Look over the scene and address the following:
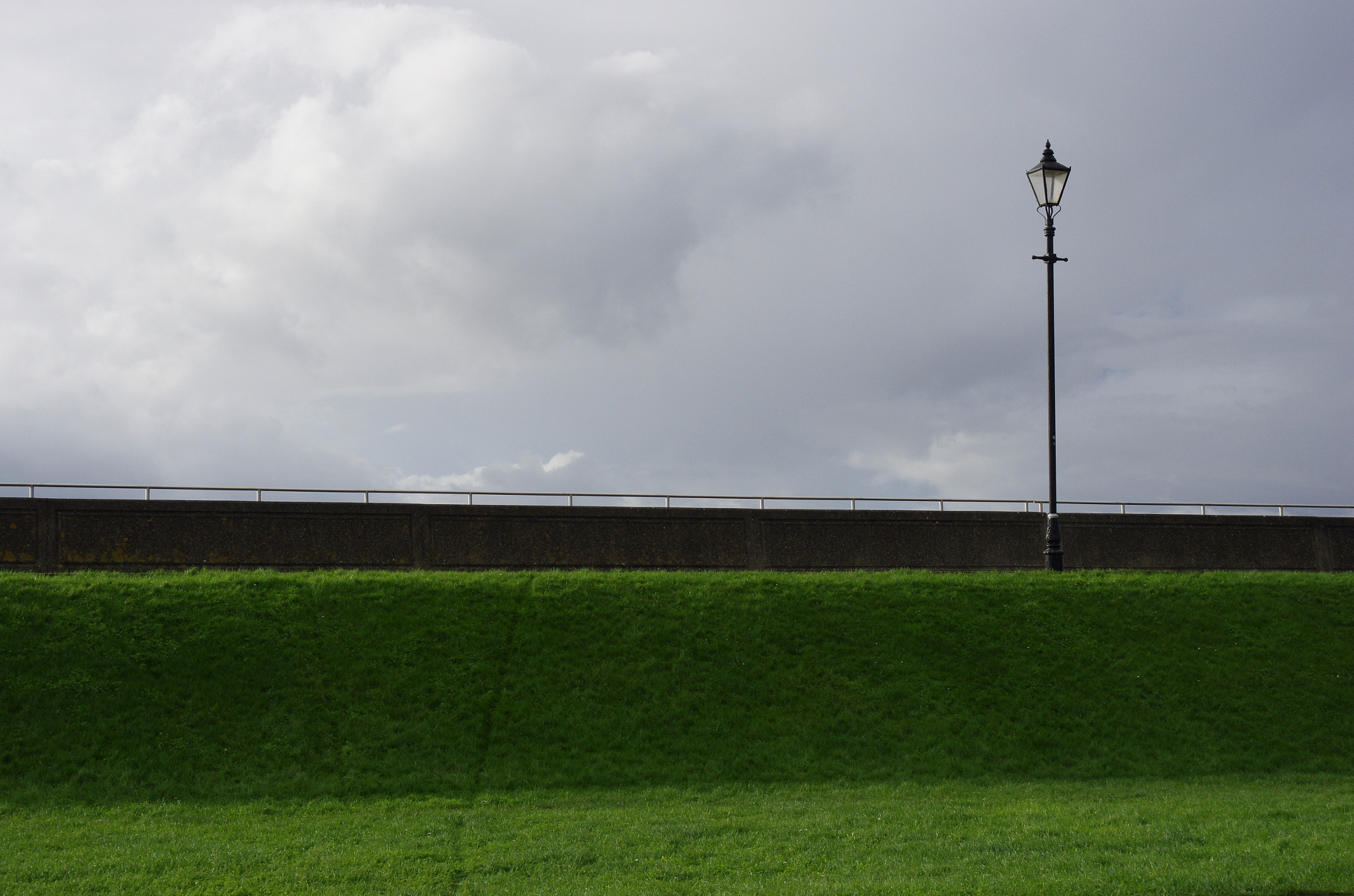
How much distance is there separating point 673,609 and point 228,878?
372 inches

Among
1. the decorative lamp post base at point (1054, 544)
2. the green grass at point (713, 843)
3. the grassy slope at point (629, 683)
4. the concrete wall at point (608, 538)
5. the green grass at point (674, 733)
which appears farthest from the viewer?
the concrete wall at point (608, 538)

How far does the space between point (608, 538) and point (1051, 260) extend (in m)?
11.4

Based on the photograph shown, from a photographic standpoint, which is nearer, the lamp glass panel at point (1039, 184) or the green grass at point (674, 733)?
the green grass at point (674, 733)

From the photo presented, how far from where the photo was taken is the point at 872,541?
Answer: 24375 mm

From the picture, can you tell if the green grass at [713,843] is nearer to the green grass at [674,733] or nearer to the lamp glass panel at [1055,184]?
the green grass at [674,733]

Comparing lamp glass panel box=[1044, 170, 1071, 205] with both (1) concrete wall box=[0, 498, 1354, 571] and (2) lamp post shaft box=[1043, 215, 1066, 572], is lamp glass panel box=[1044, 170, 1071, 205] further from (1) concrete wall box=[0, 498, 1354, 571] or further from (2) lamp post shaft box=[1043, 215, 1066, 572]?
(1) concrete wall box=[0, 498, 1354, 571]

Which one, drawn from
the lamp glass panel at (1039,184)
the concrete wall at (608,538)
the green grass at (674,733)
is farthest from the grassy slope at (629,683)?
the lamp glass panel at (1039,184)

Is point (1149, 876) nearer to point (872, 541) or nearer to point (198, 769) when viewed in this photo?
point (198, 769)

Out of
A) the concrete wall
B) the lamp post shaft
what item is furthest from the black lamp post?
the concrete wall

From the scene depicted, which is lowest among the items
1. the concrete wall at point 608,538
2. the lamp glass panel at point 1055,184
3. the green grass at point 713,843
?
the green grass at point 713,843

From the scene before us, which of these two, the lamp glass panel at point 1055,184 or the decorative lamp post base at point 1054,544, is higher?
the lamp glass panel at point 1055,184

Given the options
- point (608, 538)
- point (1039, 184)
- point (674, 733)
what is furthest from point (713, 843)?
point (1039, 184)

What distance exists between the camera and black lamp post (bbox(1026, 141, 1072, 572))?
20594 mm

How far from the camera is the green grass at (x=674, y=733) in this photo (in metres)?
10.1
